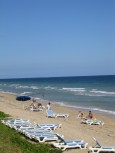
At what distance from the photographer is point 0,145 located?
12031mm

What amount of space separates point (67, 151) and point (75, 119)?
12935 mm

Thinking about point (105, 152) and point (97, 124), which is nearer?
point (105, 152)

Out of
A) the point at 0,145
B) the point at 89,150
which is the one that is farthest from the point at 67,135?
the point at 0,145

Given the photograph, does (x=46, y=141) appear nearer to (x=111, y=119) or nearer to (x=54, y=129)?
(x=54, y=129)

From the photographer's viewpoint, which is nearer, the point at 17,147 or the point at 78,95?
the point at 17,147

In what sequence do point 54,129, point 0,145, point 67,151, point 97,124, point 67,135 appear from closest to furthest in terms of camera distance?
point 0,145 → point 67,151 → point 67,135 → point 54,129 → point 97,124

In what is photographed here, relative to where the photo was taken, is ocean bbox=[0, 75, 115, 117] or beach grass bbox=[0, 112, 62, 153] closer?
beach grass bbox=[0, 112, 62, 153]

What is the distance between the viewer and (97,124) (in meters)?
24.3

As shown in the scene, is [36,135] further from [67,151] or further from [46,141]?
[67,151]

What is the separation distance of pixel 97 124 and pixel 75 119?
304cm

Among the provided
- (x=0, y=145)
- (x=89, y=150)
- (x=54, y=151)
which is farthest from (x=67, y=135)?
(x=0, y=145)

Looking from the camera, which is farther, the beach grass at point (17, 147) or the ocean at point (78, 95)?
the ocean at point (78, 95)

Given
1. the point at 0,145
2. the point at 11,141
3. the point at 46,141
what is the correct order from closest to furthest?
the point at 0,145 → the point at 11,141 → the point at 46,141

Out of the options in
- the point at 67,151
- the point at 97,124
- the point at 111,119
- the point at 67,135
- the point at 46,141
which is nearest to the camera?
the point at 67,151
